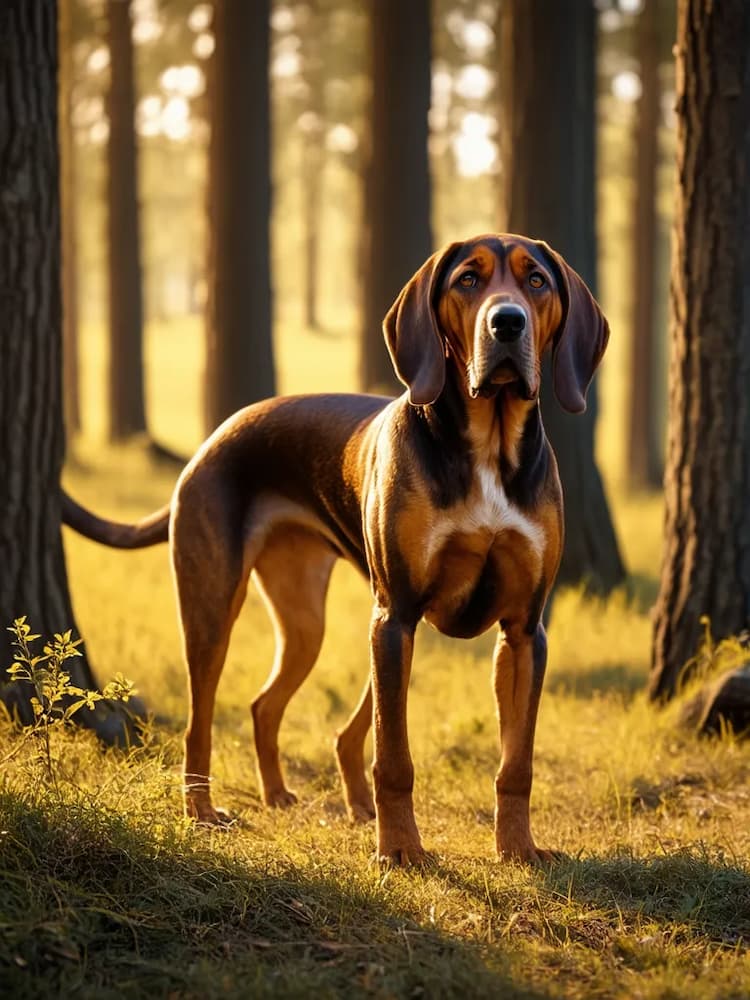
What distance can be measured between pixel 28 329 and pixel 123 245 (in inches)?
538

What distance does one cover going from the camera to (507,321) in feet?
14.5

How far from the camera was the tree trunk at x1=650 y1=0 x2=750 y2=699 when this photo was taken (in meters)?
7.32

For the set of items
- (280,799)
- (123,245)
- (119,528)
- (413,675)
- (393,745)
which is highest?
(123,245)

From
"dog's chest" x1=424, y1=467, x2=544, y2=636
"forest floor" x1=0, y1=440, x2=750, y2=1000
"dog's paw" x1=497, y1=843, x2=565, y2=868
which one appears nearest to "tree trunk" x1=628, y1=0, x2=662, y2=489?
"forest floor" x1=0, y1=440, x2=750, y2=1000

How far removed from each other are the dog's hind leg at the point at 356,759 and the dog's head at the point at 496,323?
181cm

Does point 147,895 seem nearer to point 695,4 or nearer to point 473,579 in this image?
point 473,579

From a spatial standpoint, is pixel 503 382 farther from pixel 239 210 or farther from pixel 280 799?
pixel 239 210

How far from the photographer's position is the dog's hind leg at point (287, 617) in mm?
6203

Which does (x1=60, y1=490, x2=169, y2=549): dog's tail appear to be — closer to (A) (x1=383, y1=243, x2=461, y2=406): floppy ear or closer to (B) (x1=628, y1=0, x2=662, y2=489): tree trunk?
(A) (x1=383, y1=243, x2=461, y2=406): floppy ear

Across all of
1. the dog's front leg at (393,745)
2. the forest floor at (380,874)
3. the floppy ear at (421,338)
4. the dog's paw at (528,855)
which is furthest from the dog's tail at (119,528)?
the dog's paw at (528,855)

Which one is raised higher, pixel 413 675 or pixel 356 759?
pixel 356 759

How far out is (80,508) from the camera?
644 centimetres

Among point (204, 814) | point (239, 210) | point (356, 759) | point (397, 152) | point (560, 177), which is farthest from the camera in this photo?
point (397, 152)

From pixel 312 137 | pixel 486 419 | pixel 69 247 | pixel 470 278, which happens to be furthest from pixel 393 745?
pixel 312 137
